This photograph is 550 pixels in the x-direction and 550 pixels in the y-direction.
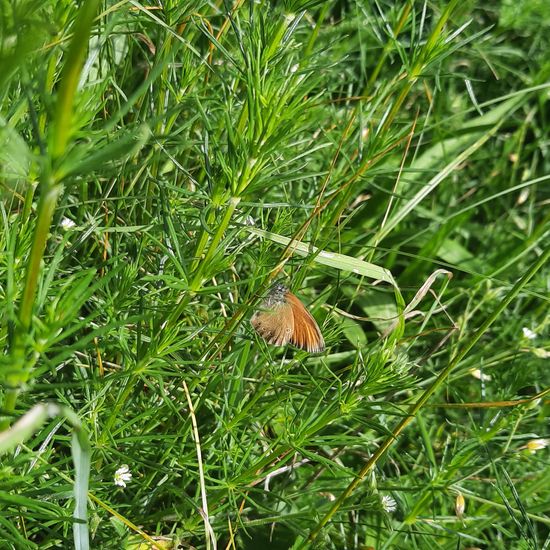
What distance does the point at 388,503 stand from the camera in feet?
5.98

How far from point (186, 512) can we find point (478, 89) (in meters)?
2.15

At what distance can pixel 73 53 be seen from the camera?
0.77 metres

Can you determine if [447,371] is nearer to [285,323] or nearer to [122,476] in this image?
[285,323]

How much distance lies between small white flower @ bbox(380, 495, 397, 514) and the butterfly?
0.43 metres

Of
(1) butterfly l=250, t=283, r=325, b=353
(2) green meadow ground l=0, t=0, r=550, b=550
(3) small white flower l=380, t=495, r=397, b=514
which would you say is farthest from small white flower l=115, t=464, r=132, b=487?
(3) small white flower l=380, t=495, r=397, b=514

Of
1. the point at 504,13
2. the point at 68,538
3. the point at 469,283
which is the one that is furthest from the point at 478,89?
the point at 68,538

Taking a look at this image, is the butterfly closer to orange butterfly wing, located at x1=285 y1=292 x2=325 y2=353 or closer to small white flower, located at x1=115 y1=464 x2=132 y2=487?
orange butterfly wing, located at x1=285 y1=292 x2=325 y2=353

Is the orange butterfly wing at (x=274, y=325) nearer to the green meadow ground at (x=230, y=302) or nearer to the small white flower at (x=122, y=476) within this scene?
the green meadow ground at (x=230, y=302)

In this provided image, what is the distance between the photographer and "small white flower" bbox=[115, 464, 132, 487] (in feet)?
5.21

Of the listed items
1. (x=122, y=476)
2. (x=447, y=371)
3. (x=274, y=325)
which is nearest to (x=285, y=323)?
(x=274, y=325)

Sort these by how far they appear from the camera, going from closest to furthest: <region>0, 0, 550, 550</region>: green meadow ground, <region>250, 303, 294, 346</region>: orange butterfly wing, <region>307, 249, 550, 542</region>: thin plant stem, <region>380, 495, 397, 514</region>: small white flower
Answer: <region>0, 0, 550, 550</region>: green meadow ground, <region>307, 249, 550, 542</region>: thin plant stem, <region>250, 303, 294, 346</region>: orange butterfly wing, <region>380, 495, 397, 514</region>: small white flower

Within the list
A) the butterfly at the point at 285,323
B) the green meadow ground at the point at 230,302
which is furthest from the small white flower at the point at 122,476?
the butterfly at the point at 285,323

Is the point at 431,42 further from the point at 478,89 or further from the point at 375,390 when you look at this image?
the point at 478,89

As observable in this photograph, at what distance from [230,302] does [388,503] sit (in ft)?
2.23
